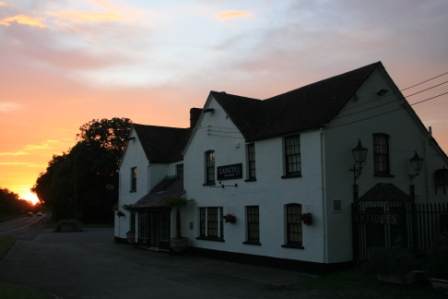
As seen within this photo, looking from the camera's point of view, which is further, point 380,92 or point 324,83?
point 324,83

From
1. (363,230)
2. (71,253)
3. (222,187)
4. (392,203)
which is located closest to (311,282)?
(363,230)

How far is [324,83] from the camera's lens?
67.5ft

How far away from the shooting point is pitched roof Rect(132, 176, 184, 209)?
85.4 ft

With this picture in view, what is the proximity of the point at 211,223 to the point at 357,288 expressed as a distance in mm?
10829

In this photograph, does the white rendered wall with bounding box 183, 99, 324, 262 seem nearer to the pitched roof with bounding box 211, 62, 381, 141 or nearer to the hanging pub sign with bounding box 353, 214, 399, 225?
the pitched roof with bounding box 211, 62, 381, 141

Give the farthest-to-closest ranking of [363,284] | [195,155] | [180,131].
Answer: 1. [180,131]
2. [195,155]
3. [363,284]

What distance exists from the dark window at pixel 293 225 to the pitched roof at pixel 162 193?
855cm

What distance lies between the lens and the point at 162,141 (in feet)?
108

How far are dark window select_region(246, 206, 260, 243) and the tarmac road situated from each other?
1.27 m

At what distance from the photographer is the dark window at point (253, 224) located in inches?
792

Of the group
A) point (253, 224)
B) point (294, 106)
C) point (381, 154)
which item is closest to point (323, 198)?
point (381, 154)

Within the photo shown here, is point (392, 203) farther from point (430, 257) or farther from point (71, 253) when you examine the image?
point (71, 253)

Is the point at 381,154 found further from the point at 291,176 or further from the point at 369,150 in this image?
the point at 291,176

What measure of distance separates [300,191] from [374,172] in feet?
10.1
